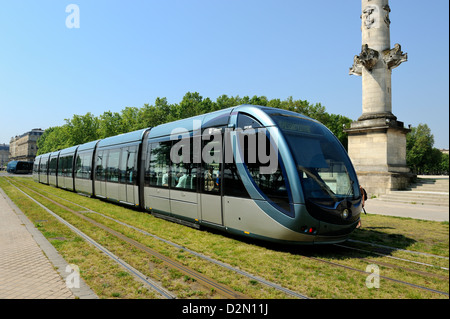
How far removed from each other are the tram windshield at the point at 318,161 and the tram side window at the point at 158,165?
461 centimetres

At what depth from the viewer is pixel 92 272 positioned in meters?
5.32

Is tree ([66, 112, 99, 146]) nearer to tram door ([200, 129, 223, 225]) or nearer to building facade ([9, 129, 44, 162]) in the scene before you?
tram door ([200, 129, 223, 225])

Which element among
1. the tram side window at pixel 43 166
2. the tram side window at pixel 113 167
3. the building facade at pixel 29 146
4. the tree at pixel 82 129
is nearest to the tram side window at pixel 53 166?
the tram side window at pixel 43 166

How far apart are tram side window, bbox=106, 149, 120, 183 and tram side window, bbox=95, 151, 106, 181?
675 mm

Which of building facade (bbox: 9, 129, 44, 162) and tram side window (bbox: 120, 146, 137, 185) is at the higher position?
building facade (bbox: 9, 129, 44, 162)

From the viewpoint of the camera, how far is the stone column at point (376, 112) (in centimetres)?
1983

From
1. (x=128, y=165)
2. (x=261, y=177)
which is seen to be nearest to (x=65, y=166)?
(x=128, y=165)

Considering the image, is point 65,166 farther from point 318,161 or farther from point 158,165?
point 318,161

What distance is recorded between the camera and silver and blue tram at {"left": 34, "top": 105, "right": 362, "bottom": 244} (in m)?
6.39

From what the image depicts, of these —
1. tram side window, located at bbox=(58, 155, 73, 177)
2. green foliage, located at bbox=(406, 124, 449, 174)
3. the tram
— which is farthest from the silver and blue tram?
the tram

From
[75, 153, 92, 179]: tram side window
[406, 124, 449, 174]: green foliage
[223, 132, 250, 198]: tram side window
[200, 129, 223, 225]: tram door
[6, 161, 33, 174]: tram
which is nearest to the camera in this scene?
[223, 132, 250, 198]: tram side window

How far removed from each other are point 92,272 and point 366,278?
4722mm
